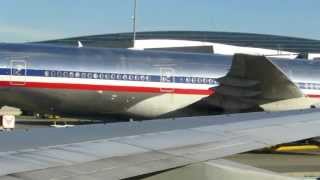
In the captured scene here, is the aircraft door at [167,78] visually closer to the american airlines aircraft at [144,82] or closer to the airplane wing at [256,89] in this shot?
the american airlines aircraft at [144,82]

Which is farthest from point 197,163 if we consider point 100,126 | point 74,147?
point 100,126

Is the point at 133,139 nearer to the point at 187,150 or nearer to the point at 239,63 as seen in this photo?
the point at 187,150

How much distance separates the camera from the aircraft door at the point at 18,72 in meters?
17.5

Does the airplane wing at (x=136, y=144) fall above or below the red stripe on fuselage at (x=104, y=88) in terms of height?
below

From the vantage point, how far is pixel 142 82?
18.5 metres

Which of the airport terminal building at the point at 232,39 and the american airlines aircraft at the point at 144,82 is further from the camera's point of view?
the airport terminal building at the point at 232,39

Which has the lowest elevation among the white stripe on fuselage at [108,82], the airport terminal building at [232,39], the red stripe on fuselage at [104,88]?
the red stripe on fuselage at [104,88]

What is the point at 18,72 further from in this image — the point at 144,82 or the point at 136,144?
the point at 136,144

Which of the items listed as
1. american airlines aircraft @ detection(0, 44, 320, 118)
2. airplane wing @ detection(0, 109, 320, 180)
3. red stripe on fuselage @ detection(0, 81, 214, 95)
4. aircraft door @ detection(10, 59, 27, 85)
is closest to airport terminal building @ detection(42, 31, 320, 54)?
american airlines aircraft @ detection(0, 44, 320, 118)

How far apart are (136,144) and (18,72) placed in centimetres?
1351

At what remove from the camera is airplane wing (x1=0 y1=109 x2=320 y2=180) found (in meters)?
3.79

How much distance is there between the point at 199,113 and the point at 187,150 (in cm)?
1483

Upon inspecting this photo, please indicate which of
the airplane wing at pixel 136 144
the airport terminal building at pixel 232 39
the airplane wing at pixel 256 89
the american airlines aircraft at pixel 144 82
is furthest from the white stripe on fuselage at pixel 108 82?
the airport terminal building at pixel 232 39

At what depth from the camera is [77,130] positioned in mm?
5156
